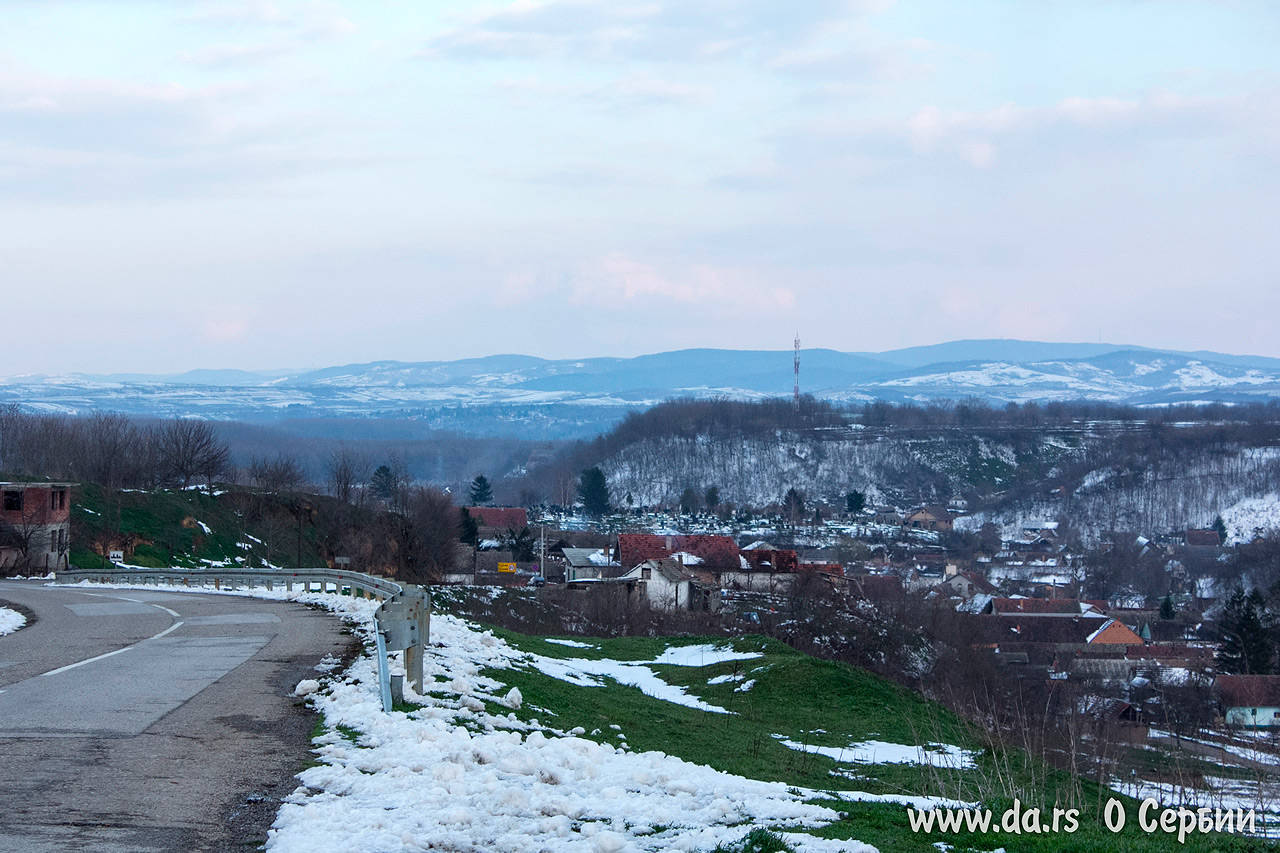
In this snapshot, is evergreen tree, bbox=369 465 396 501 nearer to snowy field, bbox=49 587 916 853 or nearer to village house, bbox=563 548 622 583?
village house, bbox=563 548 622 583

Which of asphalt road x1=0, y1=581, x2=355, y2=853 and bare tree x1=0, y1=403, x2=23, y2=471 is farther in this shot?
bare tree x1=0, y1=403, x2=23, y2=471

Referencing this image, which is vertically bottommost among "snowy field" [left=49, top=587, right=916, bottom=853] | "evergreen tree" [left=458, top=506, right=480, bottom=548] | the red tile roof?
the red tile roof

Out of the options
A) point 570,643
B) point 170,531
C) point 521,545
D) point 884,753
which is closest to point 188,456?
point 170,531

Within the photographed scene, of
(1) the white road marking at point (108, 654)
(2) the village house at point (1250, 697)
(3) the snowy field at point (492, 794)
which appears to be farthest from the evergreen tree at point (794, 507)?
(3) the snowy field at point (492, 794)

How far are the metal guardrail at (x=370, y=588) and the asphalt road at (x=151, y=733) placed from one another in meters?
1.19

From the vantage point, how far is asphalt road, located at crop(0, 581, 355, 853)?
7.11m

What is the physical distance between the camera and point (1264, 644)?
2334 inches

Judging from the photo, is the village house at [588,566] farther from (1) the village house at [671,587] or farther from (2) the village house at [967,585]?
(2) the village house at [967,585]

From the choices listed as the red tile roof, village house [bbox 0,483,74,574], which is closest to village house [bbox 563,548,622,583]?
village house [bbox 0,483,74,574]

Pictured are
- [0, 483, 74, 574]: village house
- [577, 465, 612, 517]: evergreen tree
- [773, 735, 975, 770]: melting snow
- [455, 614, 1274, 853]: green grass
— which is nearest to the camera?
[455, 614, 1274, 853]: green grass

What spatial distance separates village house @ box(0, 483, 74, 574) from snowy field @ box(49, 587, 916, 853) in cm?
4440

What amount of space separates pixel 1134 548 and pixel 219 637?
4724 inches

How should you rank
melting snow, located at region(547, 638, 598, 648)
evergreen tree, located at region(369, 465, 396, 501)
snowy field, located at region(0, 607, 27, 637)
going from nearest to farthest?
→ 1. snowy field, located at region(0, 607, 27, 637)
2. melting snow, located at region(547, 638, 598, 648)
3. evergreen tree, located at region(369, 465, 396, 501)

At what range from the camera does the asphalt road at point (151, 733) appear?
7.11m
